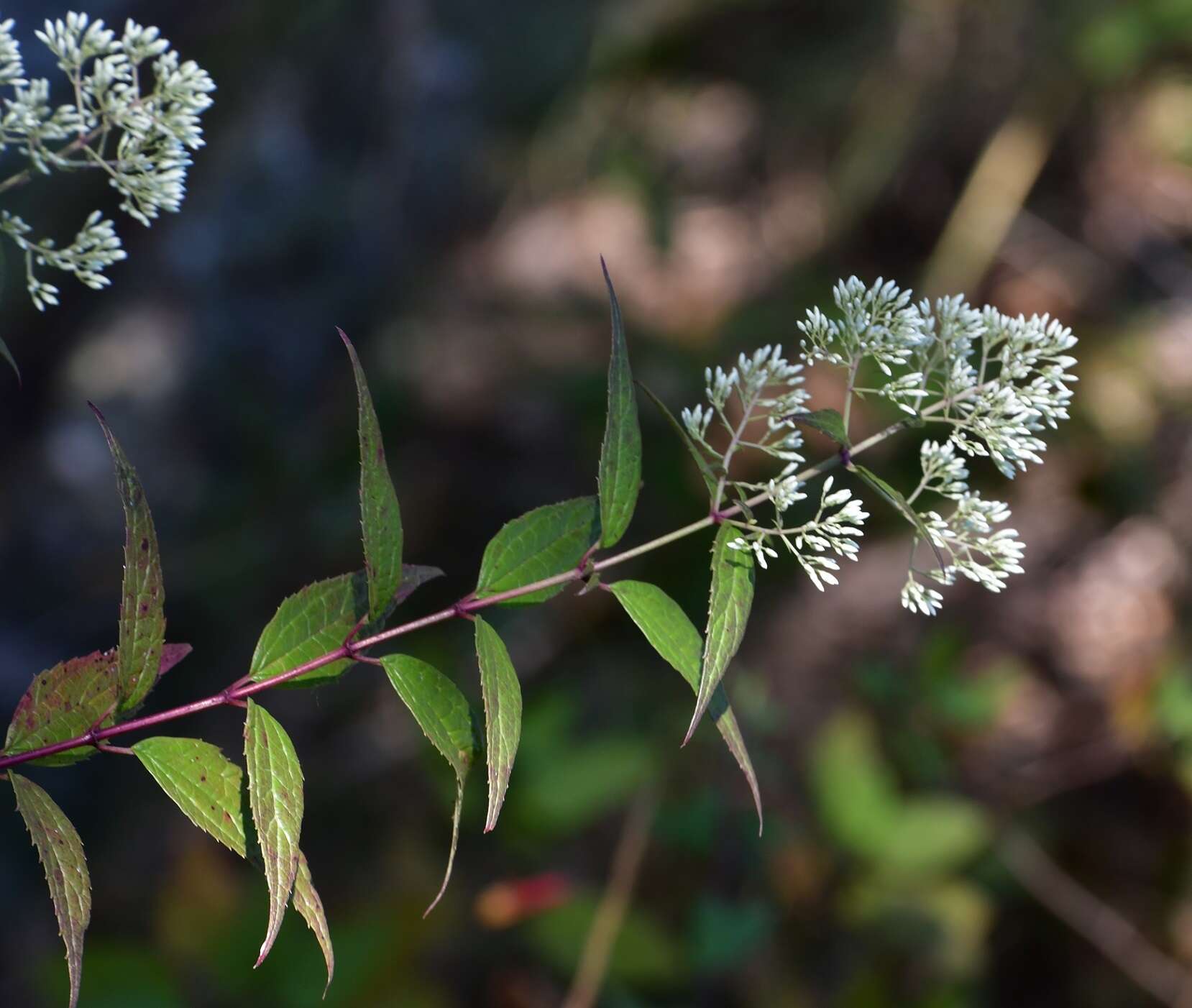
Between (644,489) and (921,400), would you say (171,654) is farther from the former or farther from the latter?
(644,489)

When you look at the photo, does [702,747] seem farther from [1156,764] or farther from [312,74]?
[312,74]

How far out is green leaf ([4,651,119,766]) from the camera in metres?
0.76

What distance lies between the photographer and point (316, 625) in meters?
0.81

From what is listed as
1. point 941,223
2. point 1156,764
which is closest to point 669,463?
point 1156,764

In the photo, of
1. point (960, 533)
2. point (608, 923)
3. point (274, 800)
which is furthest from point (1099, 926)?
point (274, 800)

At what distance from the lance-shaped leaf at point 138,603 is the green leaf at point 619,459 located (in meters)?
0.31

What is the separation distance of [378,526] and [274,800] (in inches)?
7.9

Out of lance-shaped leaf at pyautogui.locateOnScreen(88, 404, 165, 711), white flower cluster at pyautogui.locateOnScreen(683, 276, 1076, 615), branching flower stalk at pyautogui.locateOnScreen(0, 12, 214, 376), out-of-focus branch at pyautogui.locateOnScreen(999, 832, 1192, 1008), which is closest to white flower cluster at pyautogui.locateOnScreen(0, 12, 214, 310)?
branching flower stalk at pyautogui.locateOnScreen(0, 12, 214, 376)

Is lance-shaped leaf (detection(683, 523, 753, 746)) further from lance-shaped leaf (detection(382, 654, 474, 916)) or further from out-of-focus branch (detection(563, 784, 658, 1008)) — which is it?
out-of-focus branch (detection(563, 784, 658, 1008))

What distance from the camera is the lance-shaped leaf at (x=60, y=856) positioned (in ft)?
2.34

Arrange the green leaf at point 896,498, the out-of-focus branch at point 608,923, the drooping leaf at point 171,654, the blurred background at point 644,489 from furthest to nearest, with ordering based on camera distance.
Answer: the blurred background at point 644,489 < the out-of-focus branch at point 608,923 < the drooping leaf at point 171,654 < the green leaf at point 896,498

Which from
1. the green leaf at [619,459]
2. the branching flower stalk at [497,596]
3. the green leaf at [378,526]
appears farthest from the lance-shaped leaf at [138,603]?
the green leaf at [619,459]

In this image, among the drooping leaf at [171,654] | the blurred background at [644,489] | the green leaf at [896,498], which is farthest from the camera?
the blurred background at [644,489]

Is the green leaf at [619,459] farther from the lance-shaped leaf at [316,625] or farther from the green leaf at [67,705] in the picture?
the green leaf at [67,705]
